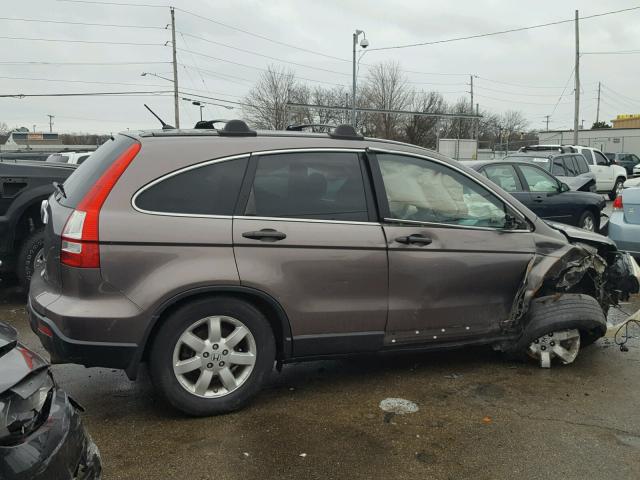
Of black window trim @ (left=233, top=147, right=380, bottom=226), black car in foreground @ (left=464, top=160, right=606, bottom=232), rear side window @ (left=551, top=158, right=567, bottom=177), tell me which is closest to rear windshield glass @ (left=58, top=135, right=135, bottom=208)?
black window trim @ (left=233, top=147, right=380, bottom=226)

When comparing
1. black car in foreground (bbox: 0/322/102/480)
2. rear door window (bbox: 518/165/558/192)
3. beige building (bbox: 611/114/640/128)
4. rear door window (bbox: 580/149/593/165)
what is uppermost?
beige building (bbox: 611/114/640/128)

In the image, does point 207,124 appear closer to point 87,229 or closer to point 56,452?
point 87,229

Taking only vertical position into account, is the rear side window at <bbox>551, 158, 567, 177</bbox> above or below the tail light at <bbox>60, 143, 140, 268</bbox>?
above

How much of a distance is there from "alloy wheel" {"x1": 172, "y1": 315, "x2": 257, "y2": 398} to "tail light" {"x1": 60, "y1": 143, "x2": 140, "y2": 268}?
72 cm

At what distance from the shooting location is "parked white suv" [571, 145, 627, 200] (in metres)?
20.5

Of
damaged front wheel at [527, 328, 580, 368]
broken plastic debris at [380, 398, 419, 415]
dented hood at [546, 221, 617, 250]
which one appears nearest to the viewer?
broken plastic debris at [380, 398, 419, 415]

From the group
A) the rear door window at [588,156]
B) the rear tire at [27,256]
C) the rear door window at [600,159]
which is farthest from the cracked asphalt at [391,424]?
the rear door window at [600,159]

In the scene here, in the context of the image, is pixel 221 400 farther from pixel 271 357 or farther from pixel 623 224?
pixel 623 224

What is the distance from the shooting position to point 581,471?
120 inches

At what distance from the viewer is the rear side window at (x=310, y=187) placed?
366 cm

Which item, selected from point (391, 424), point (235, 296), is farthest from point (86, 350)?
point (391, 424)

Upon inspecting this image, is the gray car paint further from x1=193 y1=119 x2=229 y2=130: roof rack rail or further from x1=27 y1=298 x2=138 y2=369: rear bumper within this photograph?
x1=193 y1=119 x2=229 y2=130: roof rack rail

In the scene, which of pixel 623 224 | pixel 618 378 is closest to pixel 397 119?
pixel 623 224

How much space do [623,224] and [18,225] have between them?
289 inches
